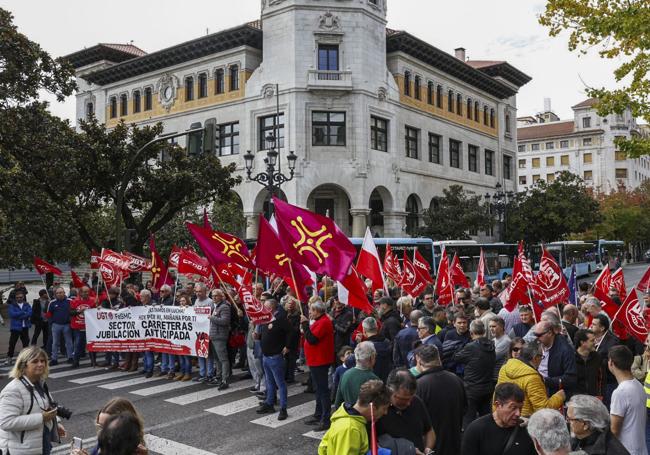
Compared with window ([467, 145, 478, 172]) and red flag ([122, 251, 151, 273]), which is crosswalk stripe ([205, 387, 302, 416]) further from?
window ([467, 145, 478, 172])

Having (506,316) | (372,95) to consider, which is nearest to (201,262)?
(506,316)

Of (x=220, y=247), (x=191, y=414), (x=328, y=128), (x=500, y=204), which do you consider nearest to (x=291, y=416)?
(x=191, y=414)

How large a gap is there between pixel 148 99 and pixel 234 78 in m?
8.22

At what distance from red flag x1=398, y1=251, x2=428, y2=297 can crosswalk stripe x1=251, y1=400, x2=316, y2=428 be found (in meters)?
5.18

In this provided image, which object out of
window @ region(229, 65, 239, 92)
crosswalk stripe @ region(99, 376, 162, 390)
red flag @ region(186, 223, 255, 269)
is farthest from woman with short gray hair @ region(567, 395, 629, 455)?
window @ region(229, 65, 239, 92)

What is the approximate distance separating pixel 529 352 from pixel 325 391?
146 inches

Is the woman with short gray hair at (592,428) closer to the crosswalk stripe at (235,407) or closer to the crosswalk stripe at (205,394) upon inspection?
the crosswalk stripe at (235,407)

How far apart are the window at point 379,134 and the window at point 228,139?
8.73 m

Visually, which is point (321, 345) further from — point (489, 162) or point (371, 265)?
point (489, 162)

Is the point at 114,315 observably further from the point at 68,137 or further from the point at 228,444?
the point at 68,137

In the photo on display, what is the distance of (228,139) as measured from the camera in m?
38.5

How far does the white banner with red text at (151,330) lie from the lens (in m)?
11.7

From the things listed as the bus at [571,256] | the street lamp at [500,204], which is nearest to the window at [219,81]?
the street lamp at [500,204]

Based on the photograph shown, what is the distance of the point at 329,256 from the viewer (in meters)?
8.91
